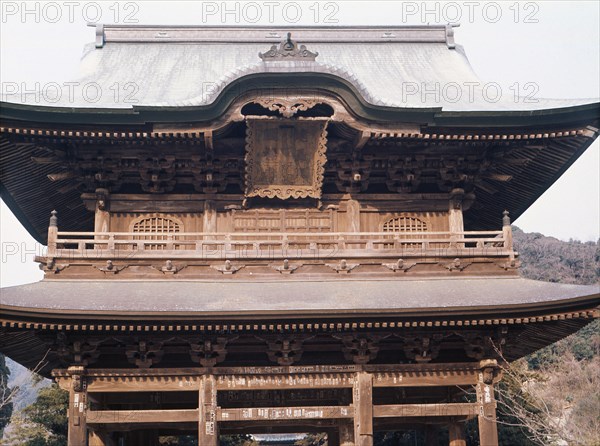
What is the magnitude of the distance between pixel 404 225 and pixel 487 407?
15.3 ft

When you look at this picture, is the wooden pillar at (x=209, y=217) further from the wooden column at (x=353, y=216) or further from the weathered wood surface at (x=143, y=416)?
the weathered wood surface at (x=143, y=416)

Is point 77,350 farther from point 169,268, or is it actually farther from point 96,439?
point 169,268

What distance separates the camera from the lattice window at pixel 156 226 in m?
18.1

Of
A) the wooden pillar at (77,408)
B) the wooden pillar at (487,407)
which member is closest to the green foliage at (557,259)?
the wooden pillar at (487,407)

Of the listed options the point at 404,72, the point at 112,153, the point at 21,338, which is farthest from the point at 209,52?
the point at 21,338

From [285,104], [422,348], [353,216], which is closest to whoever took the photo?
[422,348]

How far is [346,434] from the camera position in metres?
17.1

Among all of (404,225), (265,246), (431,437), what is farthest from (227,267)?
(431,437)

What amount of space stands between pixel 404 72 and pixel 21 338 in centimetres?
1286

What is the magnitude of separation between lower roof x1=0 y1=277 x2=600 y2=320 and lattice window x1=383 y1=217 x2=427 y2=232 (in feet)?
6.07

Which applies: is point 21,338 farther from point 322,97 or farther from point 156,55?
point 156,55

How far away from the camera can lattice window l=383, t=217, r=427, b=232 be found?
18.5 metres

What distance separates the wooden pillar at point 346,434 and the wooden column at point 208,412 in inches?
114

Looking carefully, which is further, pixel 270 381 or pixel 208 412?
pixel 270 381
